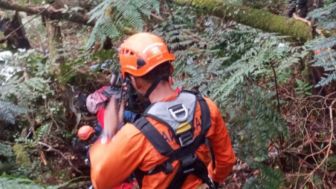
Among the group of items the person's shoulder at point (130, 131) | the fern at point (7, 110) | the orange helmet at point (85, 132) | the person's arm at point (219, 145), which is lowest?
the fern at point (7, 110)

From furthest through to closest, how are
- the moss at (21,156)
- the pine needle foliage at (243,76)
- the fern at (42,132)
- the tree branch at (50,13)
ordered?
the fern at (42,132) < the tree branch at (50,13) < the moss at (21,156) < the pine needle foliage at (243,76)

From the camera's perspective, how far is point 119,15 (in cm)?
347

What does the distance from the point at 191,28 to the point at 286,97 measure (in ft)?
3.64

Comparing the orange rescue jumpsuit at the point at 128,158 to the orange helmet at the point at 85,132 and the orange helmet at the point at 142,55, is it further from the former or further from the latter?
the orange helmet at the point at 142,55

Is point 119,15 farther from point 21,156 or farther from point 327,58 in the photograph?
point 21,156

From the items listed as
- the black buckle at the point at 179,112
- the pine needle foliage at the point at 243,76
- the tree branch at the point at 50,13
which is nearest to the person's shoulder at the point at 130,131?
the black buckle at the point at 179,112

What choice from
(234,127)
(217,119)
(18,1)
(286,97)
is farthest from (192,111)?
(18,1)

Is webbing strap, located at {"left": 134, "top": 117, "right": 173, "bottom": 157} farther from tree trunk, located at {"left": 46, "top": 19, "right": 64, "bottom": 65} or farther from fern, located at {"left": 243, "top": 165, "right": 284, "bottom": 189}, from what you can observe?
tree trunk, located at {"left": 46, "top": 19, "right": 64, "bottom": 65}

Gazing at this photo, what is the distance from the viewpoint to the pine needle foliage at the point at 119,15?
327cm

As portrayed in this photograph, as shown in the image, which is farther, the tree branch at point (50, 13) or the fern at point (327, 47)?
the tree branch at point (50, 13)

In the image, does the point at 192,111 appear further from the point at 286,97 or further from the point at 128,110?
the point at 286,97

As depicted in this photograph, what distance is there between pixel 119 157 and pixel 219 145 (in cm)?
Result: 77

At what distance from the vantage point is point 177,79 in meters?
4.23

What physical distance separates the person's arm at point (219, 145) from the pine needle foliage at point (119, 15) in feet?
2.23
